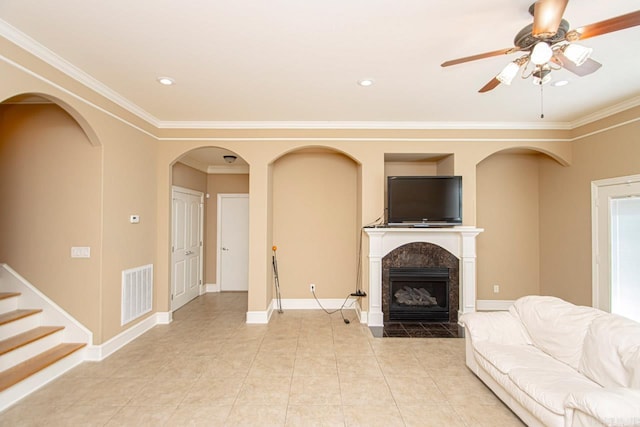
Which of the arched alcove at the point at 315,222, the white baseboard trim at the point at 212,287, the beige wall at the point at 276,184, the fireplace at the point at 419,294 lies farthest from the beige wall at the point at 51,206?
the fireplace at the point at 419,294

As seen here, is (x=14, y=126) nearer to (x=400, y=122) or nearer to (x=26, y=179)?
(x=26, y=179)

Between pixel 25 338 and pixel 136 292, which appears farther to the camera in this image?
pixel 136 292

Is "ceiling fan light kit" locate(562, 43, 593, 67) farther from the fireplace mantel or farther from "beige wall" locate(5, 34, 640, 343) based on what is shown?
the fireplace mantel

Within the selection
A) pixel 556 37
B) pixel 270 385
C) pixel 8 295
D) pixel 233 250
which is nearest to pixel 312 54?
pixel 556 37

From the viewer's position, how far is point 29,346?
108 inches

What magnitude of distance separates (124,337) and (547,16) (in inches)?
187

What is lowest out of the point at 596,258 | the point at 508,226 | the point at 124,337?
the point at 124,337

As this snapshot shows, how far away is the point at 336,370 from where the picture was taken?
116 inches

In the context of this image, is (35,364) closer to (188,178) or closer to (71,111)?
(71,111)

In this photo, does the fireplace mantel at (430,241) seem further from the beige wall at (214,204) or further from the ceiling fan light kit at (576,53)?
the beige wall at (214,204)

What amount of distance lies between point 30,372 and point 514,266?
6.12 meters

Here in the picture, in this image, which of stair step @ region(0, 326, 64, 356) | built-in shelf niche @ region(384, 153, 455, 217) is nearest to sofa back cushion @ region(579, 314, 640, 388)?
built-in shelf niche @ region(384, 153, 455, 217)

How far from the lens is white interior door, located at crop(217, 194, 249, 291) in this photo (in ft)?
20.3

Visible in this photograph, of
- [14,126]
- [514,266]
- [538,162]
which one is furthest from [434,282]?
[14,126]
